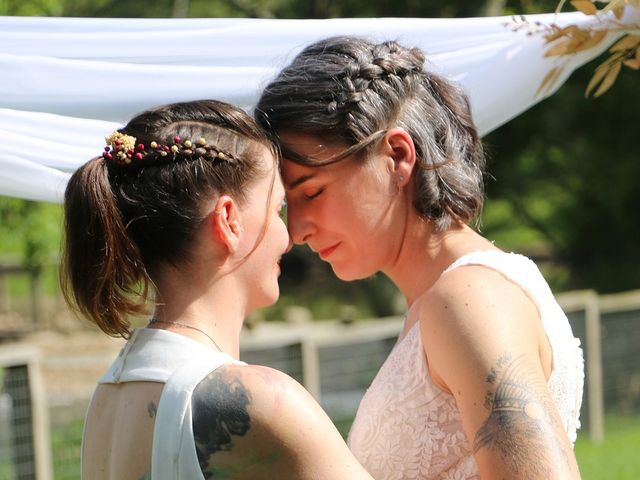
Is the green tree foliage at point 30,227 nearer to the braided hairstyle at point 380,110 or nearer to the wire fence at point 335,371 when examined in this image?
the wire fence at point 335,371

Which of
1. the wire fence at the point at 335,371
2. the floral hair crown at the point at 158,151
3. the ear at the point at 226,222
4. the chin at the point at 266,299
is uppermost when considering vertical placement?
the floral hair crown at the point at 158,151

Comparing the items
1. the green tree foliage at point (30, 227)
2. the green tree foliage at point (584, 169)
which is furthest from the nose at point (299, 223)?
the green tree foliage at point (584, 169)

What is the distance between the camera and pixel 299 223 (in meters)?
2.46

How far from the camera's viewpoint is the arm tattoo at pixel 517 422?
6.46 feet

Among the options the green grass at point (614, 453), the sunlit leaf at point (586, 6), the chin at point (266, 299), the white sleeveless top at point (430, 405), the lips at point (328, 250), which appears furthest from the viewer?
the green grass at point (614, 453)

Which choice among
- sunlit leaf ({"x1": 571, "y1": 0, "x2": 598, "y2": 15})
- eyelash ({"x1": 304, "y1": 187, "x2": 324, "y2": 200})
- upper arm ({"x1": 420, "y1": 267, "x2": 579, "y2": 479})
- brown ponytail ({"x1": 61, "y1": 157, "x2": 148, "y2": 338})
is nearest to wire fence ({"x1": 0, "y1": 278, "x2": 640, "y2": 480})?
eyelash ({"x1": 304, "y1": 187, "x2": 324, "y2": 200})

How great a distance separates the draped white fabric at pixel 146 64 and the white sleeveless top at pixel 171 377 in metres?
1.13

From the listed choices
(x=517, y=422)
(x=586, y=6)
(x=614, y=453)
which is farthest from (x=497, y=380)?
(x=614, y=453)

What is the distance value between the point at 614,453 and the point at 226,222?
24.1ft

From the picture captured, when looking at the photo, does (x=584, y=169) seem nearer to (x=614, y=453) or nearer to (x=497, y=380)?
(x=614, y=453)

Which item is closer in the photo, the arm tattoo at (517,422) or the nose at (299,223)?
the arm tattoo at (517,422)

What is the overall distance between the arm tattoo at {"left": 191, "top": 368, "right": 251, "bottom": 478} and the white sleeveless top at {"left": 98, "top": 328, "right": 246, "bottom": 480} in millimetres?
12

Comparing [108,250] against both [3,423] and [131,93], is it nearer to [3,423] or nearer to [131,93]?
[131,93]

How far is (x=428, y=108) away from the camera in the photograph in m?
2.46
